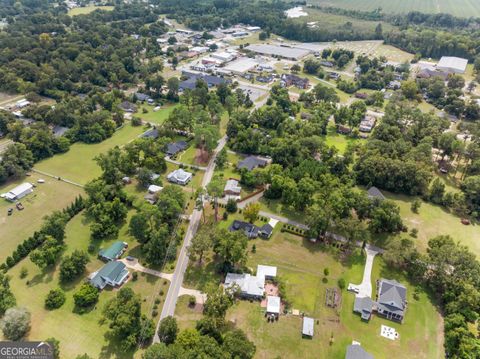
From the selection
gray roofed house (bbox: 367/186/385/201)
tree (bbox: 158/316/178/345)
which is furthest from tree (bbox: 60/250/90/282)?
gray roofed house (bbox: 367/186/385/201)

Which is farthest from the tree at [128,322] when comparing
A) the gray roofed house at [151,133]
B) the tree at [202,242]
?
the gray roofed house at [151,133]

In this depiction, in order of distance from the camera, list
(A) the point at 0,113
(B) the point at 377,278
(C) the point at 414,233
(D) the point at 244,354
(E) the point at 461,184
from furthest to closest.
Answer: (A) the point at 0,113 < (E) the point at 461,184 < (C) the point at 414,233 < (B) the point at 377,278 < (D) the point at 244,354

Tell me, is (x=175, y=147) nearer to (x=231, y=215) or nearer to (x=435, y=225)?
(x=231, y=215)

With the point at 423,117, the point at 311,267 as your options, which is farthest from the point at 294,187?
the point at 423,117

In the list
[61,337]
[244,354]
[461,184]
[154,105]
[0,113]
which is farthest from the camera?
[154,105]

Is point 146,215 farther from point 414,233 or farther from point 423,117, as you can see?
point 423,117

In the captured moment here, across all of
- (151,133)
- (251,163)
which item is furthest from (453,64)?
(151,133)

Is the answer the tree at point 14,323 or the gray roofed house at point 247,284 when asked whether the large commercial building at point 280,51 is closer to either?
the gray roofed house at point 247,284
